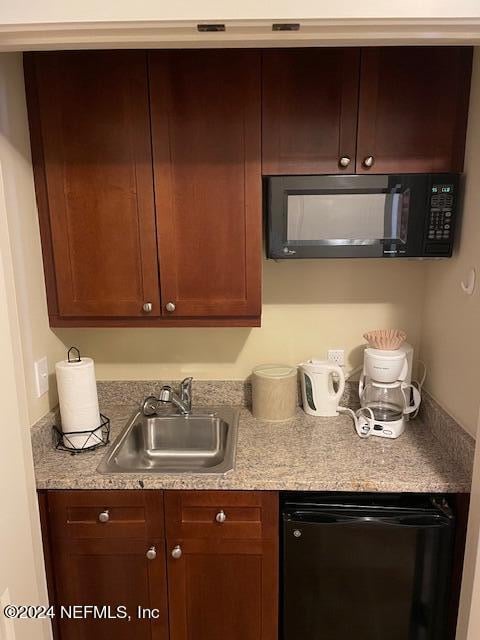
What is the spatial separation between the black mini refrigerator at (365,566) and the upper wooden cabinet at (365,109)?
3.82 feet

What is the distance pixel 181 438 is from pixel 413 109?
5.20 ft

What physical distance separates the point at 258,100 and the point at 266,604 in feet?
5.76

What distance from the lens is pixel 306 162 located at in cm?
156

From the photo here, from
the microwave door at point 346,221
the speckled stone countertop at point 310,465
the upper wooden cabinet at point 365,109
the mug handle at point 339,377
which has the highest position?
the upper wooden cabinet at point 365,109

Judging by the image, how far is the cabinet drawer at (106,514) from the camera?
A: 146cm

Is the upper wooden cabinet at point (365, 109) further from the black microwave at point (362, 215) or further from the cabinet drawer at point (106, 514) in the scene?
the cabinet drawer at point (106, 514)

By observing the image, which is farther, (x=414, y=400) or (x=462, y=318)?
(x=414, y=400)

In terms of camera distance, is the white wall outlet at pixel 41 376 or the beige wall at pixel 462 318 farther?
the white wall outlet at pixel 41 376

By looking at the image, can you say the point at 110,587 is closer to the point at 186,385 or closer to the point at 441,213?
the point at 186,385

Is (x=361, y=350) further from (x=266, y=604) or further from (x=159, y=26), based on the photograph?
(x=159, y=26)

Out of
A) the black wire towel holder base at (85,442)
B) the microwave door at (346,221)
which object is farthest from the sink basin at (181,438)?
the microwave door at (346,221)

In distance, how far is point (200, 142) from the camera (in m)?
1.55

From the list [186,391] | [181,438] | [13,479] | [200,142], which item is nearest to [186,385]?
[186,391]

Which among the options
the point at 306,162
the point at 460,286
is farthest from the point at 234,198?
the point at 460,286
